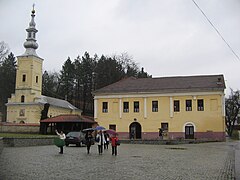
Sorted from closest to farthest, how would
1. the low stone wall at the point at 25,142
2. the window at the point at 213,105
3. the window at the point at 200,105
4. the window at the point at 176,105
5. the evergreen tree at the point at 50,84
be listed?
the low stone wall at the point at 25,142 → the window at the point at 213,105 → the window at the point at 200,105 → the window at the point at 176,105 → the evergreen tree at the point at 50,84

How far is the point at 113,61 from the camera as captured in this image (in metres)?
72.6

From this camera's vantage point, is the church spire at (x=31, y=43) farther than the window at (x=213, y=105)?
Yes

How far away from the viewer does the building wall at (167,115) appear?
45.3m

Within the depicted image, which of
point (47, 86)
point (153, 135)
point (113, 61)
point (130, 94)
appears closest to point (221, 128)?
point (153, 135)

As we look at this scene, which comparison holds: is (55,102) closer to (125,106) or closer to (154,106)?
(125,106)

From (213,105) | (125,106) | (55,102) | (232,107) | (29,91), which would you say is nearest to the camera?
(213,105)

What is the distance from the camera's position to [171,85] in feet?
162

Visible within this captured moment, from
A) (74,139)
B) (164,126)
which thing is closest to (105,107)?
(164,126)

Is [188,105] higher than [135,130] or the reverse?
higher

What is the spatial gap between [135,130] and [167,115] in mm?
5159

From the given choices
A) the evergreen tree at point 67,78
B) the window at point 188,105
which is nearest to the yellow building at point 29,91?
the evergreen tree at point 67,78

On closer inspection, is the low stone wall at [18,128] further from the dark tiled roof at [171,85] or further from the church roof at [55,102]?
the church roof at [55,102]

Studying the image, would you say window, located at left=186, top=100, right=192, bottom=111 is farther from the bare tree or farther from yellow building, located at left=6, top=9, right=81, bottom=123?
yellow building, located at left=6, top=9, right=81, bottom=123

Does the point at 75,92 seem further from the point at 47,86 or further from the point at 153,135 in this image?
the point at 153,135
